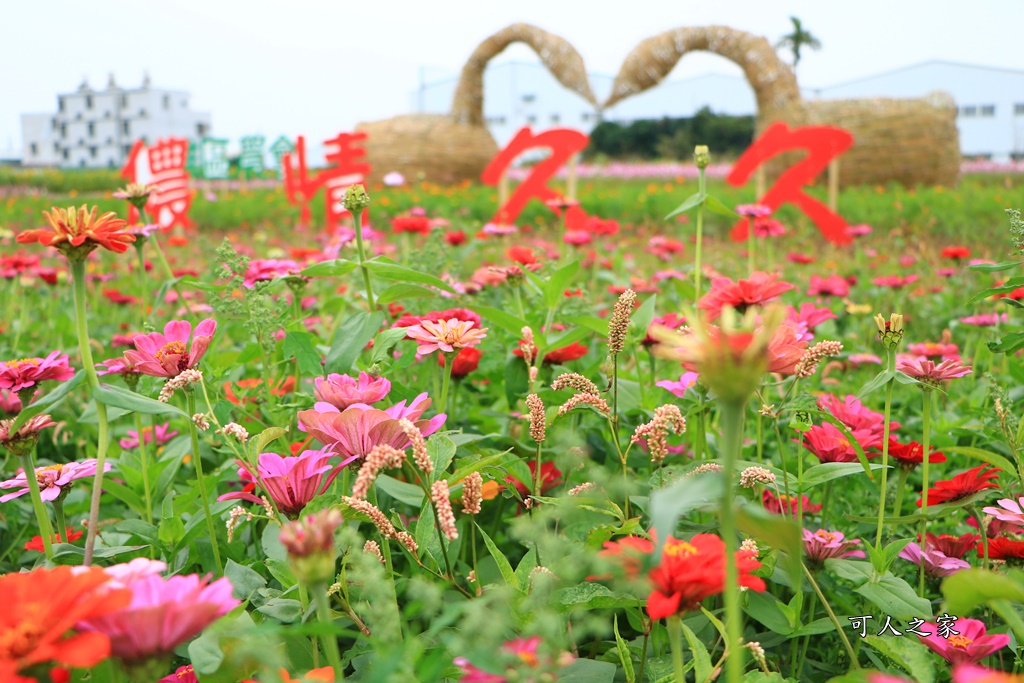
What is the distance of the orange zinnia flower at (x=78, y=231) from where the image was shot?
546 millimetres

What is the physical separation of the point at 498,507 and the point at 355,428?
354 millimetres

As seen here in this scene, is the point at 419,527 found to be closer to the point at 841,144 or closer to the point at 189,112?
the point at 841,144

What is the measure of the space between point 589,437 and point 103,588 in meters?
0.62

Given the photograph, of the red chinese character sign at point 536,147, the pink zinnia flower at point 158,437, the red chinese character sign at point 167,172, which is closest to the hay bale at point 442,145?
the red chinese character sign at point 167,172

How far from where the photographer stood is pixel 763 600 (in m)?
0.66

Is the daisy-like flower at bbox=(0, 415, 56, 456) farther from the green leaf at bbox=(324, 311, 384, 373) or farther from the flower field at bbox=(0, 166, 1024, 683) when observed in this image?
the green leaf at bbox=(324, 311, 384, 373)

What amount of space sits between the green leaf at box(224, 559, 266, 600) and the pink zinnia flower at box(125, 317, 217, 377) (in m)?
0.18

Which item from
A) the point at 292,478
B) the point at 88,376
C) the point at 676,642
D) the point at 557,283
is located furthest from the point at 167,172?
the point at 676,642

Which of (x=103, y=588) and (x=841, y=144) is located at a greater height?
(x=841, y=144)

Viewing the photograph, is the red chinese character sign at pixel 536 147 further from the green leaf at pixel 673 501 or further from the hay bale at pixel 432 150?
the hay bale at pixel 432 150

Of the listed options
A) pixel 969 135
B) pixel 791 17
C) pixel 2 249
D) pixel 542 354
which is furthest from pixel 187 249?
pixel 969 135

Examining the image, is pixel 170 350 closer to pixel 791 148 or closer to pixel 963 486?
pixel 963 486

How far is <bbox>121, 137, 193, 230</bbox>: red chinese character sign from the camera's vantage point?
388 cm

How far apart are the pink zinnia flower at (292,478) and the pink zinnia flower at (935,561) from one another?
A: 1.85 ft
